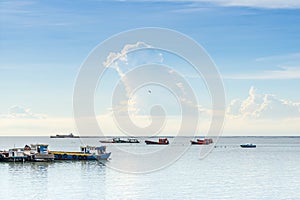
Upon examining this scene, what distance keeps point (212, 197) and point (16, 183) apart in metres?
21.4

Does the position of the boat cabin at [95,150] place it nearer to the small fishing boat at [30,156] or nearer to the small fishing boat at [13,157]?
the small fishing boat at [30,156]

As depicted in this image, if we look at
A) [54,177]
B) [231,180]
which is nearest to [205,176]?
[231,180]

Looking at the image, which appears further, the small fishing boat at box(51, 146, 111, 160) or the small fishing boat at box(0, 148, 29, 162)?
the small fishing boat at box(51, 146, 111, 160)

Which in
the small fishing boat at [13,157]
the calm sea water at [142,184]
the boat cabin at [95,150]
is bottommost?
the calm sea water at [142,184]

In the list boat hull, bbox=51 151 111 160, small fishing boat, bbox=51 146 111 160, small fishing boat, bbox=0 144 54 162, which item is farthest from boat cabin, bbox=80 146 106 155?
small fishing boat, bbox=0 144 54 162

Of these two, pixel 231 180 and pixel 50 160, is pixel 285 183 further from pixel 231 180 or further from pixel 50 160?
pixel 50 160

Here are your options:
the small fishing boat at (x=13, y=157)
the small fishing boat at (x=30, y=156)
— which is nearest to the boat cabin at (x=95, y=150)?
the small fishing boat at (x=30, y=156)

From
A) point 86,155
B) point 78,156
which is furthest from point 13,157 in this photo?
point 86,155

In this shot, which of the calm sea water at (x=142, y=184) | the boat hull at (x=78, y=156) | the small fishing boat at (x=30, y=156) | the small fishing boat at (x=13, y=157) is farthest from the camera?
the boat hull at (x=78, y=156)

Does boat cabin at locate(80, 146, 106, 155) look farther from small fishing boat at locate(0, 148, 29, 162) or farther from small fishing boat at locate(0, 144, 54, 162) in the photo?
small fishing boat at locate(0, 148, 29, 162)

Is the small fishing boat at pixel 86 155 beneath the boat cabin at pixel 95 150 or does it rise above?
beneath

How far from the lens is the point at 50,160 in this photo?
270 ft

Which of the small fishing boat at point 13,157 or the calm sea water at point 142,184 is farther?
the small fishing boat at point 13,157

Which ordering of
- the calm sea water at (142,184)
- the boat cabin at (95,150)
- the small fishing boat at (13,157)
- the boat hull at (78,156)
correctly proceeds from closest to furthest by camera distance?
the calm sea water at (142,184) < the small fishing boat at (13,157) < the boat hull at (78,156) < the boat cabin at (95,150)
